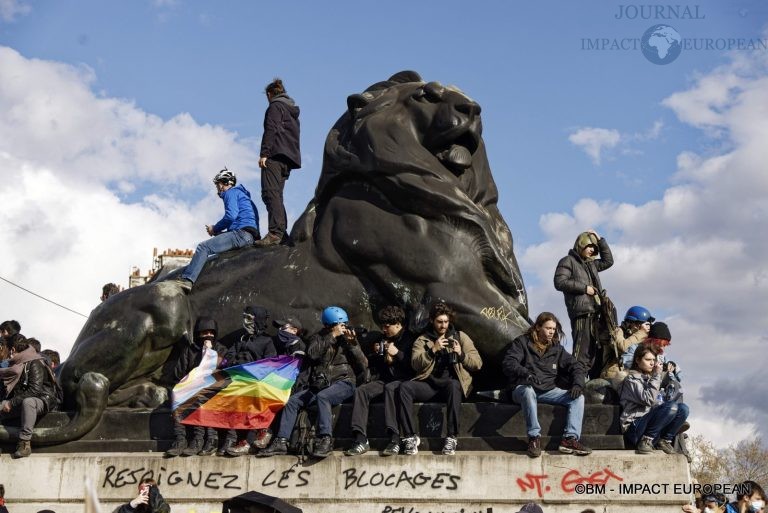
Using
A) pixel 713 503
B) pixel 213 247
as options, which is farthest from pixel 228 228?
pixel 713 503

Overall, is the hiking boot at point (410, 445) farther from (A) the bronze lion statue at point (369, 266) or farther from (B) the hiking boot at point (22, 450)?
(B) the hiking boot at point (22, 450)

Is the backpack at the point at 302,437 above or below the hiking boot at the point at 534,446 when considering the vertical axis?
above

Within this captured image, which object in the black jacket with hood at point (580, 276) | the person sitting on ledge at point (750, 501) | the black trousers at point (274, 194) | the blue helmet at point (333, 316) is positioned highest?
the black trousers at point (274, 194)

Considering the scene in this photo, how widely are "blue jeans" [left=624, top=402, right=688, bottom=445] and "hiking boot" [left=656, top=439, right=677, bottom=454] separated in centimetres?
5

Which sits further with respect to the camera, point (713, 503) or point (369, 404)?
point (369, 404)

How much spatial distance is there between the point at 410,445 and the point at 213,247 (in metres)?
3.95

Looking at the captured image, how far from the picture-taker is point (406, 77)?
12906 mm

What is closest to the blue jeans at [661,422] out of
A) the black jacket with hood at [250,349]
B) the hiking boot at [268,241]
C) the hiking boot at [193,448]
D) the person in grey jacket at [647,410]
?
the person in grey jacket at [647,410]

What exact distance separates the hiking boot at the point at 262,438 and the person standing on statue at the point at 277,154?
2.82 m

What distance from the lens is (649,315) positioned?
447 inches

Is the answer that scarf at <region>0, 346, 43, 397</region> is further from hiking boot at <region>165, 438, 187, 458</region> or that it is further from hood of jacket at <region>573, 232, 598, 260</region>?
hood of jacket at <region>573, 232, 598, 260</region>

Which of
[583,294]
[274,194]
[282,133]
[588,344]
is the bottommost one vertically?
[588,344]

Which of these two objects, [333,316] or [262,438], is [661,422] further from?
[262,438]

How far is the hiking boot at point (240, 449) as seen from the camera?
33.2 feet
